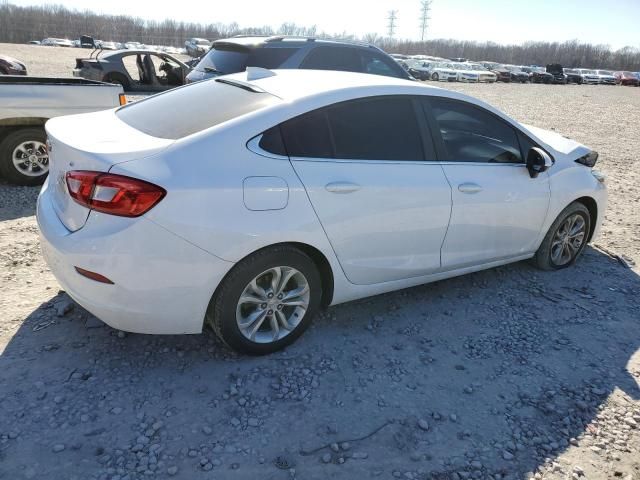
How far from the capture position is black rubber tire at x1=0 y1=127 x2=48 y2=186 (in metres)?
5.90

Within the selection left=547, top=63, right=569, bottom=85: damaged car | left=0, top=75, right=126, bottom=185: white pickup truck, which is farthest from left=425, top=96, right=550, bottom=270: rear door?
left=547, top=63, right=569, bottom=85: damaged car

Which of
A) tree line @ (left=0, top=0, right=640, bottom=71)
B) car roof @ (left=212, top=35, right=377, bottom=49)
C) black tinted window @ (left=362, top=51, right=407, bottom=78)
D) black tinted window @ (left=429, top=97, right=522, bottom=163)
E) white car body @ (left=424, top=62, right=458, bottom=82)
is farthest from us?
tree line @ (left=0, top=0, right=640, bottom=71)

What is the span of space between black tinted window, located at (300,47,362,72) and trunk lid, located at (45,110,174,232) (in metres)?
5.40

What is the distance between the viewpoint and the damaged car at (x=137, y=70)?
1448 cm

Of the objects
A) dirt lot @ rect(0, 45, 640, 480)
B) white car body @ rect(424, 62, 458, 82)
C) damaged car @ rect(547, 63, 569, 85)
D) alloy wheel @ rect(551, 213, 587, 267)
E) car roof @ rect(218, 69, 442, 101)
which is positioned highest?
damaged car @ rect(547, 63, 569, 85)

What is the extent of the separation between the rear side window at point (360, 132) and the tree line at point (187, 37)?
87014mm

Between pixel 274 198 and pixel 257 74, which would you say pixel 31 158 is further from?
pixel 274 198

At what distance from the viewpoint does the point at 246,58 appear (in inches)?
322

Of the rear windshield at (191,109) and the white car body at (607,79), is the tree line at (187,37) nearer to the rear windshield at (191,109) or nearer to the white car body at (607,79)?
the white car body at (607,79)

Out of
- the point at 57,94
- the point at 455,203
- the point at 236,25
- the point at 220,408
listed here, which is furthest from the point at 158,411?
the point at 236,25

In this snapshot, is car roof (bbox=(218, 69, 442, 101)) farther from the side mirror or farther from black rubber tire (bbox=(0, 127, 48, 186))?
black rubber tire (bbox=(0, 127, 48, 186))

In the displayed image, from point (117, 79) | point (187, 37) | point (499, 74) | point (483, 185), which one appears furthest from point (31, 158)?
point (187, 37)

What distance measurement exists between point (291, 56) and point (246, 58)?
70 centimetres

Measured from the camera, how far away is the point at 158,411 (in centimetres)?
278
